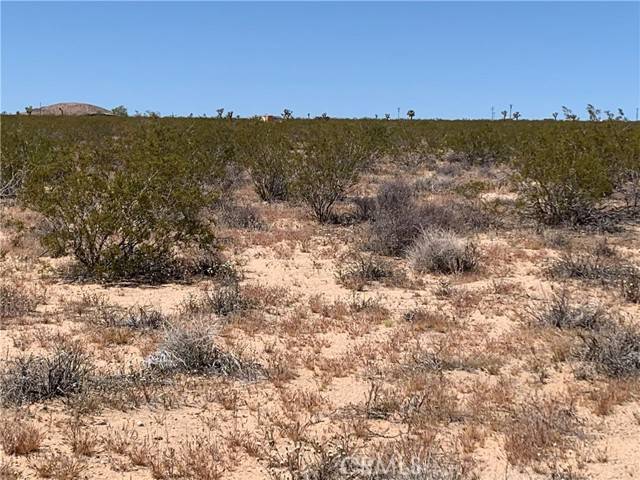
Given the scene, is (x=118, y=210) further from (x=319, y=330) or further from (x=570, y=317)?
(x=570, y=317)

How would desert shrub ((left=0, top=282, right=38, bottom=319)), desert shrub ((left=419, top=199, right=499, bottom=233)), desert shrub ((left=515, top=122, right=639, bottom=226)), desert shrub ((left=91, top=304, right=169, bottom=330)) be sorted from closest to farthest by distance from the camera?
desert shrub ((left=91, top=304, right=169, bottom=330))
desert shrub ((left=0, top=282, right=38, bottom=319))
desert shrub ((left=419, top=199, right=499, bottom=233))
desert shrub ((left=515, top=122, right=639, bottom=226))

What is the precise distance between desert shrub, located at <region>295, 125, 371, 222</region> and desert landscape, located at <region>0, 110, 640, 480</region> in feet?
0.21

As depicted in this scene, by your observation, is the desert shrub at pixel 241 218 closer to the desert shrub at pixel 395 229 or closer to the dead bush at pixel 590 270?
the desert shrub at pixel 395 229

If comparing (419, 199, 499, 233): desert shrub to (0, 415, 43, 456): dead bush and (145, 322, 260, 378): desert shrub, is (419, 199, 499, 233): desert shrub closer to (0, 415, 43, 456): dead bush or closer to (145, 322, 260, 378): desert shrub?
(145, 322, 260, 378): desert shrub

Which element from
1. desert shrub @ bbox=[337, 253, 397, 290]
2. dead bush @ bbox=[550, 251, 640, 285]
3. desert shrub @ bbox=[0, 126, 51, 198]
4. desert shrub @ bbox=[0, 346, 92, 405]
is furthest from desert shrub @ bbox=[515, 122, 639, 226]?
desert shrub @ bbox=[0, 126, 51, 198]

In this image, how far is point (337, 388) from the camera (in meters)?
5.39

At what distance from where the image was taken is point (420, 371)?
5656 millimetres

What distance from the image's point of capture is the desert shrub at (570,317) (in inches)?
267

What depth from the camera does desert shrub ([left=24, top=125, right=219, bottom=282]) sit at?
8.91 meters

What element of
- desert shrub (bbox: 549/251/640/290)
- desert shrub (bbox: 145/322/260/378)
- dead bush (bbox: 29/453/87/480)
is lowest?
dead bush (bbox: 29/453/87/480)

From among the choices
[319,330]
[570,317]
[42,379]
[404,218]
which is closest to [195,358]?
[42,379]

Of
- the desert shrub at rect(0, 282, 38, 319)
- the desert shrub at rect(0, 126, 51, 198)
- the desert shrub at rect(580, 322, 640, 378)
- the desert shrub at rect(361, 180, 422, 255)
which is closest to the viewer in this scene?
the desert shrub at rect(580, 322, 640, 378)

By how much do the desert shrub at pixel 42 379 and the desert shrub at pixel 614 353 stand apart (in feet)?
13.8

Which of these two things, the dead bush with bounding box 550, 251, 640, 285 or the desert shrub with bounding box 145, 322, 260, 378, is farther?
the dead bush with bounding box 550, 251, 640, 285
